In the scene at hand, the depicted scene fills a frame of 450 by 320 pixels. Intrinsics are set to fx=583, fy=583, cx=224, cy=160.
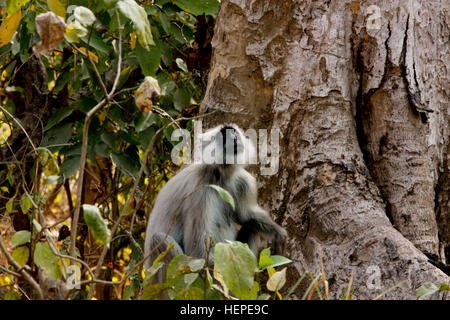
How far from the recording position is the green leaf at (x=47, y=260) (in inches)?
73.7

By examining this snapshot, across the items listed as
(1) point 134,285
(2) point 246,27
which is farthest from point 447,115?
(1) point 134,285

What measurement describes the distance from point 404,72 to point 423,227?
77cm

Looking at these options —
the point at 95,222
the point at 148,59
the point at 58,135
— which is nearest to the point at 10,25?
the point at 148,59


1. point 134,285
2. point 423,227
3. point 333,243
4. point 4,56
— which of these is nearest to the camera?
point 333,243

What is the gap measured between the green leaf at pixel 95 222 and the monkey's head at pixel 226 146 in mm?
1238

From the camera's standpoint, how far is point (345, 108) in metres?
2.85

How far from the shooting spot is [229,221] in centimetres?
299

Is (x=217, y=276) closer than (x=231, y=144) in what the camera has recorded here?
Yes

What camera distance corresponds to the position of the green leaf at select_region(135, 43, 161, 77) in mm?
2695

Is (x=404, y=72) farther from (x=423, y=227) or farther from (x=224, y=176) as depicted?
(x=224, y=176)

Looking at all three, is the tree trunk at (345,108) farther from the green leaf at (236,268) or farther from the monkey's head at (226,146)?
the green leaf at (236,268)

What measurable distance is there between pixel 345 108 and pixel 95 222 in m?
1.64

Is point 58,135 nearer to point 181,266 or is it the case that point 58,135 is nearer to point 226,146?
point 226,146
